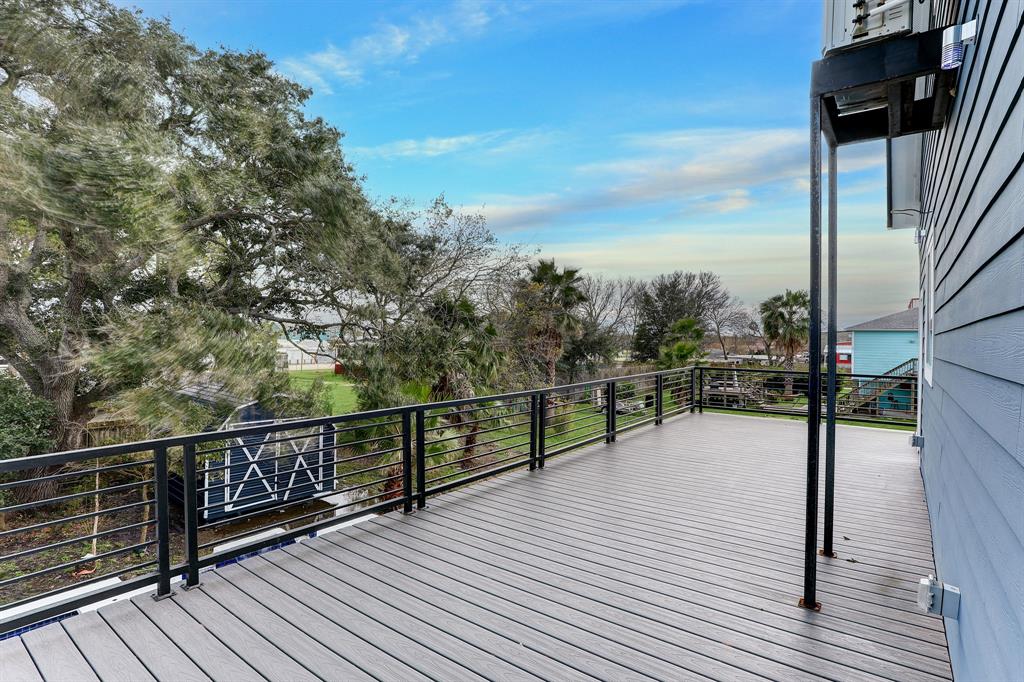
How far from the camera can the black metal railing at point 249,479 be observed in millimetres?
2375

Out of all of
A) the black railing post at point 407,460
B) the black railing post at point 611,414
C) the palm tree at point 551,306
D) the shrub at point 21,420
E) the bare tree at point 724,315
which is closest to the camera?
the black railing post at point 407,460

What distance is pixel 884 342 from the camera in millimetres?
18203

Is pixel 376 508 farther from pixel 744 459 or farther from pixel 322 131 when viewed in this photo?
pixel 322 131

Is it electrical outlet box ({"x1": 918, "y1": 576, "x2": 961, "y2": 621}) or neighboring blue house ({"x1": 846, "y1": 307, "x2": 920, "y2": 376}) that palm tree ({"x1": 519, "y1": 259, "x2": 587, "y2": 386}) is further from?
electrical outlet box ({"x1": 918, "y1": 576, "x2": 961, "y2": 621})

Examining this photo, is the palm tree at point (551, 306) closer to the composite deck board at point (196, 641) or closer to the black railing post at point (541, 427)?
the black railing post at point (541, 427)

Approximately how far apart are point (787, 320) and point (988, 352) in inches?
684

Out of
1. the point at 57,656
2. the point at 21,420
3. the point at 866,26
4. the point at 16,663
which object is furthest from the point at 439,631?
the point at 21,420

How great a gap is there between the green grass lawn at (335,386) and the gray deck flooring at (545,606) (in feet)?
20.4

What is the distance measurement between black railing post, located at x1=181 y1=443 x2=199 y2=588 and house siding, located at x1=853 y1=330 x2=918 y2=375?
20.0 meters

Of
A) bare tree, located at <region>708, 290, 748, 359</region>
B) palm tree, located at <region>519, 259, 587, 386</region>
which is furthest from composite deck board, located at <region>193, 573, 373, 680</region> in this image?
bare tree, located at <region>708, 290, 748, 359</region>

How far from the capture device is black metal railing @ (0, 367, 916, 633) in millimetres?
2375

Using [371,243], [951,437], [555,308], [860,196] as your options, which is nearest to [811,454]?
[951,437]

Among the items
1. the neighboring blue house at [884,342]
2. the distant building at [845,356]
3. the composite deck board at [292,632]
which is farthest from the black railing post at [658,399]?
the distant building at [845,356]

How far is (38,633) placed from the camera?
85.2 inches
